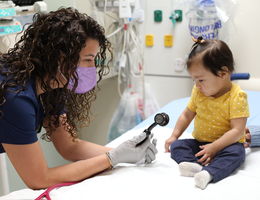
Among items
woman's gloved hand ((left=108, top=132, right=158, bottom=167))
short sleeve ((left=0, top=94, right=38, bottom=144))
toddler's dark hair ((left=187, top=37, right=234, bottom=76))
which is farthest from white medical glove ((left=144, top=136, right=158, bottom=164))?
short sleeve ((left=0, top=94, right=38, bottom=144))

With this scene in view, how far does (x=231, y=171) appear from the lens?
4.51 ft

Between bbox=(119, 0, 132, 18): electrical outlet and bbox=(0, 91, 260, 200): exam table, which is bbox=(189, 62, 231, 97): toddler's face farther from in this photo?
bbox=(119, 0, 132, 18): electrical outlet

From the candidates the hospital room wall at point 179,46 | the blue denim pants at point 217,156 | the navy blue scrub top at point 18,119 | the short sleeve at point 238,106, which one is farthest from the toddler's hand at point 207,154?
the hospital room wall at point 179,46

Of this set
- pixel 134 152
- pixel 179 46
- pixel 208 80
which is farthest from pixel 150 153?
pixel 179 46

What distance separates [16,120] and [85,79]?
333 mm

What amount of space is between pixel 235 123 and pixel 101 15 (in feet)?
5.10

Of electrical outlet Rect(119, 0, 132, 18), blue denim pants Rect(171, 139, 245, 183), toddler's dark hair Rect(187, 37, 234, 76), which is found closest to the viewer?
blue denim pants Rect(171, 139, 245, 183)

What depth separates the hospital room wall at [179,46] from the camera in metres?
2.53

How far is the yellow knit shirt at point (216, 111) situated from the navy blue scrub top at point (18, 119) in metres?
0.73

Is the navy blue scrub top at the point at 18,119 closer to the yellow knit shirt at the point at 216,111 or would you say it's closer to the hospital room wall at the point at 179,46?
the yellow knit shirt at the point at 216,111

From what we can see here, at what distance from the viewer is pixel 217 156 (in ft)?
4.69

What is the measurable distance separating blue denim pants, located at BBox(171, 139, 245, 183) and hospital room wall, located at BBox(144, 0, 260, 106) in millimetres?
1233

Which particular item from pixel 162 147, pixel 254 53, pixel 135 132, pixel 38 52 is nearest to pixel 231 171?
pixel 162 147

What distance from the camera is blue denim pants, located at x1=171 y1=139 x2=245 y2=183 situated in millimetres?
1335
